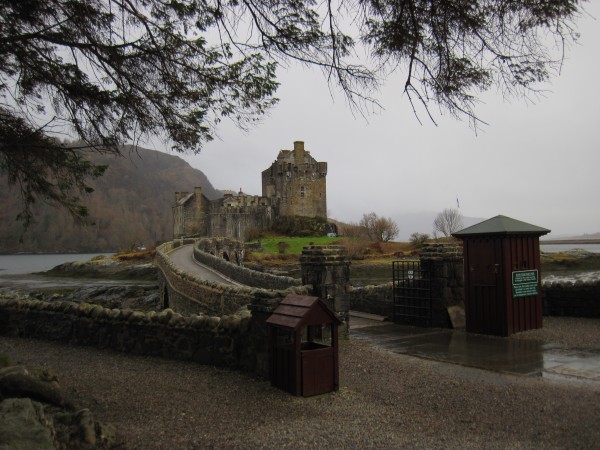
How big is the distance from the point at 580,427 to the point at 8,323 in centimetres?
1176

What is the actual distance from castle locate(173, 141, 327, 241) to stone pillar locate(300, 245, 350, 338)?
53.7 m

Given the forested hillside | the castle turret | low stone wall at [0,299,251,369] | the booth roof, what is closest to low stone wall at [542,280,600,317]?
the booth roof

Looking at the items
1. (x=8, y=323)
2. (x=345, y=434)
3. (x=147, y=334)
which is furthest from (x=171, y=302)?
(x=345, y=434)

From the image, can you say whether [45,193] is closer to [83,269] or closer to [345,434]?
[345,434]

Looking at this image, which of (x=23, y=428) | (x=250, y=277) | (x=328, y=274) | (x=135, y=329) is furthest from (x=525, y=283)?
(x=250, y=277)

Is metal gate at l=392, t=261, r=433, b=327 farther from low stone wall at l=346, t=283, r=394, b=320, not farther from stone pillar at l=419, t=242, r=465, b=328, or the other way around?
low stone wall at l=346, t=283, r=394, b=320

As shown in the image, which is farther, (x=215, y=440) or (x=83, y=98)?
(x=83, y=98)

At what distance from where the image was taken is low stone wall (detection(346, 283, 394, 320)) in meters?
12.6

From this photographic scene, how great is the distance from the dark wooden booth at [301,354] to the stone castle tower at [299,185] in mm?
57983

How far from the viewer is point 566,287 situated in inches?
448

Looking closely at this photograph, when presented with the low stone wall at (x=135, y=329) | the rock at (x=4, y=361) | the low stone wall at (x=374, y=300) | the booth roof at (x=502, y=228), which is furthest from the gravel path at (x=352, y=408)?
the low stone wall at (x=374, y=300)

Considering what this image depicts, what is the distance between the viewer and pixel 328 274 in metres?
8.91

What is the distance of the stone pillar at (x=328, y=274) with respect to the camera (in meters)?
8.88

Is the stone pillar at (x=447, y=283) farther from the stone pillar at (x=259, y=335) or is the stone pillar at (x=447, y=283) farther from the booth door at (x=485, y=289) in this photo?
Answer: the stone pillar at (x=259, y=335)
